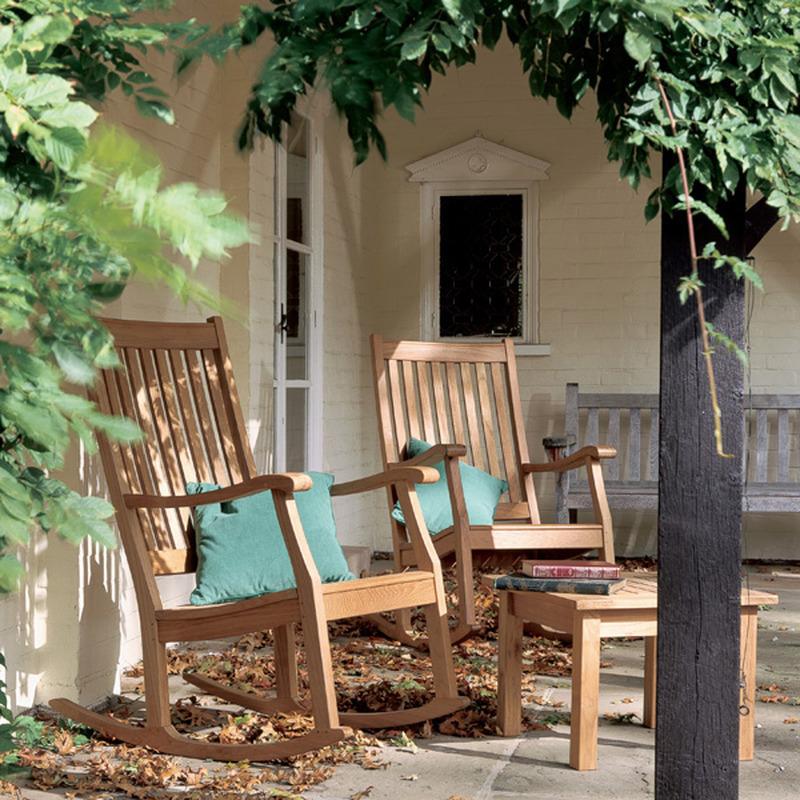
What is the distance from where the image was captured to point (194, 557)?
10.3ft

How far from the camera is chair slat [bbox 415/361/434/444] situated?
4.58 m

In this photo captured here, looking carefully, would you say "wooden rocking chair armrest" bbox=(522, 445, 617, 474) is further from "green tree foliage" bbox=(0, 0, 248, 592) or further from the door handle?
"green tree foliage" bbox=(0, 0, 248, 592)

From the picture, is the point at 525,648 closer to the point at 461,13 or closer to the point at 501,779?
the point at 501,779

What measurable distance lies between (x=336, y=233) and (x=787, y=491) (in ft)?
7.78

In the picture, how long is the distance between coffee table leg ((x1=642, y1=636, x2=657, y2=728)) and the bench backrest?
3.03 m

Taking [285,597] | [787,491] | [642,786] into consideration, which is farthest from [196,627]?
[787,491]

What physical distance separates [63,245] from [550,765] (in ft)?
7.14

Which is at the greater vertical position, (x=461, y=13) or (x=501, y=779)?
(x=461, y=13)

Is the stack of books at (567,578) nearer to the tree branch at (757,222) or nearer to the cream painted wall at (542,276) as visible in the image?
the tree branch at (757,222)

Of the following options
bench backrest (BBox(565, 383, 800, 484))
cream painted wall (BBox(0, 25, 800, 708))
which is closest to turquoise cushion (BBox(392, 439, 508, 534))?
cream painted wall (BBox(0, 25, 800, 708))

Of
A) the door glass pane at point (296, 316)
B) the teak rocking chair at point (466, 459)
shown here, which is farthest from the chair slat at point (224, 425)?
the door glass pane at point (296, 316)

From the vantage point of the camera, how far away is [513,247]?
21.8ft

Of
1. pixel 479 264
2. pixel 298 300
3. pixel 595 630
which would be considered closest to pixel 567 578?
pixel 595 630

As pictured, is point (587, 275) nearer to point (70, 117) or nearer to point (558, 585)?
point (558, 585)
